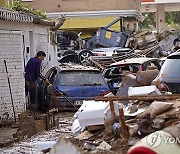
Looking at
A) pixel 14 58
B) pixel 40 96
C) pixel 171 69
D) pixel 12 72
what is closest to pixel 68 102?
pixel 40 96

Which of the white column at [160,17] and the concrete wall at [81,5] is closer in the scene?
the concrete wall at [81,5]

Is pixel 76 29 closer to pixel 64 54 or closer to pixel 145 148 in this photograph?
pixel 64 54

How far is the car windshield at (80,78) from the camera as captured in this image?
18281 millimetres

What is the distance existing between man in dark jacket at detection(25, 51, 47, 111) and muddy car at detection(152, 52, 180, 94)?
5.99 metres

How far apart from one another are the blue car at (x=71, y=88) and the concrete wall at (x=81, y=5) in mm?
24913

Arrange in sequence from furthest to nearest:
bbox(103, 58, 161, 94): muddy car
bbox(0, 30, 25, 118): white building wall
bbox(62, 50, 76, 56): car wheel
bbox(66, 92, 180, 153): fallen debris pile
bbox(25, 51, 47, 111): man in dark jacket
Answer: bbox(62, 50, 76, 56): car wheel < bbox(103, 58, 161, 94): muddy car < bbox(25, 51, 47, 111): man in dark jacket < bbox(0, 30, 25, 118): white building wall < bbox(66, 92, 180, 153): fallen debris pile

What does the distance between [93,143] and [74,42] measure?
25858 millimetres

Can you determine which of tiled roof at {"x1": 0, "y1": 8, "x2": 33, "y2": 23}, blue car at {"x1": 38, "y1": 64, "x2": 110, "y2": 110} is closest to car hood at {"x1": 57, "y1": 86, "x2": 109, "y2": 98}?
blue car at {"x1": 38, "y1": 64, "x2": 110, "y2": 110}

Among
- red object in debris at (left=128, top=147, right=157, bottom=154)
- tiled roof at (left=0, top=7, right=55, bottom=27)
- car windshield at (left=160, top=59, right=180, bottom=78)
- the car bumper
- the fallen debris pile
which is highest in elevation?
tiled roof at (left=0, top=7, right=55, bottom=27)

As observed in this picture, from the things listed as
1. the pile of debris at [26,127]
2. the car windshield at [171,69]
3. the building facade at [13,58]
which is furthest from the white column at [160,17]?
the car windshield at [171,69]

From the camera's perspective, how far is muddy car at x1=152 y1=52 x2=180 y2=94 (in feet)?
41.8

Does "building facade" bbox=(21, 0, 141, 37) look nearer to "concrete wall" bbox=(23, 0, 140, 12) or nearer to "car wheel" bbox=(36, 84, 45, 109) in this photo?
"concrete wall" bbox=(23, 0, 140, 12)

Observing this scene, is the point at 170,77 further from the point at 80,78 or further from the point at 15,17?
the point at 15,17

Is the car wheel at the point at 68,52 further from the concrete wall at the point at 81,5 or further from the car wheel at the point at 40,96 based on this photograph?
the car wheel at the point at 40,96
